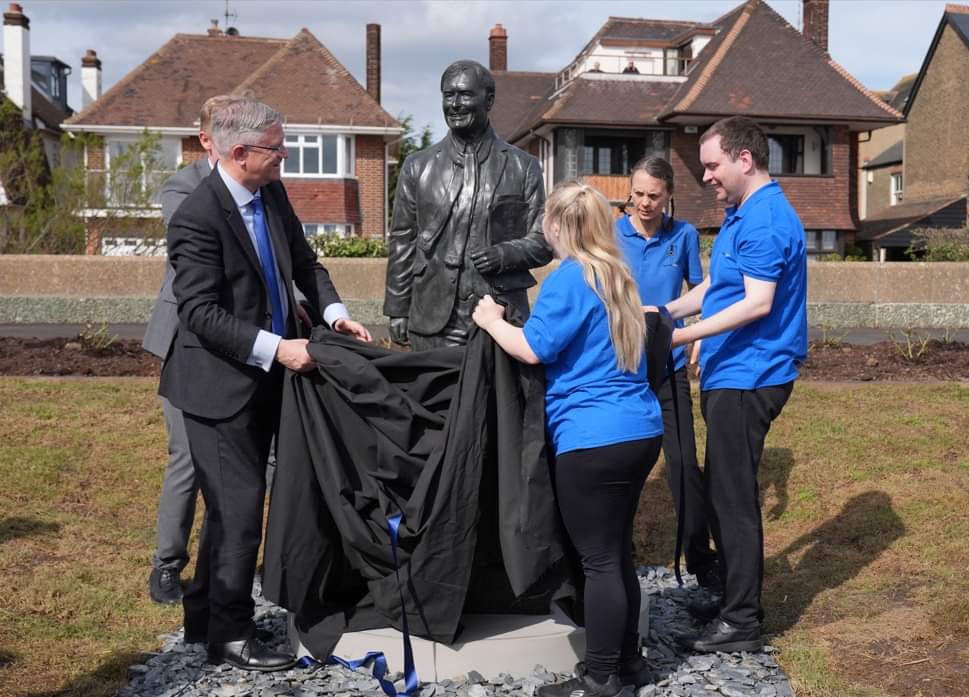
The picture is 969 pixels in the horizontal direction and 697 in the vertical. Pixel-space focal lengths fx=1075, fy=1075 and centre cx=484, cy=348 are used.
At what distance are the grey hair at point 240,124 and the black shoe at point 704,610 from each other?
3.03 meters

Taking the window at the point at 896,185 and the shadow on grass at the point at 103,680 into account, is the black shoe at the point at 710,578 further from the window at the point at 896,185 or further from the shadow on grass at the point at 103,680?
the window at the point at 896,185

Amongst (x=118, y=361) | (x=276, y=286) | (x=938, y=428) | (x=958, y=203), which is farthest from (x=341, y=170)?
(x=276, y=286)

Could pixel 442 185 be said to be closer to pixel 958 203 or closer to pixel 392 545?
pixel 392 545

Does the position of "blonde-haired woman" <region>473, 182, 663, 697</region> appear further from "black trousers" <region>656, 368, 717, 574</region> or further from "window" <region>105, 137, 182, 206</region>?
"window" <region>105, 137, 182, 206</region>

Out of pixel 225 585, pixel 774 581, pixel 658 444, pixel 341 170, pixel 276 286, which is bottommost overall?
pixel 774 581

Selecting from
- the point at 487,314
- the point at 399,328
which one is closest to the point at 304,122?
the point at 399,328

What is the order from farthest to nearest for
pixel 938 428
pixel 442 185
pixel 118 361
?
1. pixel 118 361
2. pixel 938 428
3. pixel 442 185

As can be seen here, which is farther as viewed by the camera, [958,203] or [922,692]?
[958,203]

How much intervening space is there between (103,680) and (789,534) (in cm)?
434

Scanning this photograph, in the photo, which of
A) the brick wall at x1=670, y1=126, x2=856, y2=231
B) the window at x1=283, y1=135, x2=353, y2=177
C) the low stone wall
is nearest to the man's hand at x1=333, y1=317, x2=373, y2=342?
the low stone wall

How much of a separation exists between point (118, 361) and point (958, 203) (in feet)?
112

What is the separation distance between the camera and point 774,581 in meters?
6.04

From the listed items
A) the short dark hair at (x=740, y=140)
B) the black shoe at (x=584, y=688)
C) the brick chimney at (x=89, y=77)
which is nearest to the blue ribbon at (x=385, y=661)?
the black shoe at (x=584, y=688)

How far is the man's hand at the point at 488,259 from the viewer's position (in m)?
4.72
